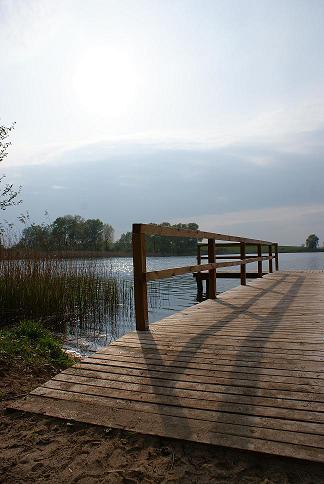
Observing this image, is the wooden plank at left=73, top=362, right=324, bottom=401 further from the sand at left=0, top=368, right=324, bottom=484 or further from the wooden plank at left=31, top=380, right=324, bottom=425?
the sand at left=0, top=368, right=324, bottom=484

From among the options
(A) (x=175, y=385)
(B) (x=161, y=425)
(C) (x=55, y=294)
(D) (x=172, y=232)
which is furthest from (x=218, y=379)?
(C) (x=55, y=294)

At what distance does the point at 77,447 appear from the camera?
187 cm

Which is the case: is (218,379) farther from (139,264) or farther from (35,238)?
(35,238)

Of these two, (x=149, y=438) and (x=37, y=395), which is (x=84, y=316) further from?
(x=149, y=438)

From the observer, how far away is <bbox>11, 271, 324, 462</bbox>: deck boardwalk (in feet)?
6.27

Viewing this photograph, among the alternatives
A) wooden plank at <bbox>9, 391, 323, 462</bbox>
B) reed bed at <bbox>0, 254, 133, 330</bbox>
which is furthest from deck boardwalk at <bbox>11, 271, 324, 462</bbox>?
reed bed at <bbox>0, 254, 133, 330</bbox>

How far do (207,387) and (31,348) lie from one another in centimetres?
283

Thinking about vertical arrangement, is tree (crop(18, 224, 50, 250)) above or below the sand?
above

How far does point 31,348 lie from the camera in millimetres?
4582

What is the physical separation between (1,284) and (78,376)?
17.4ft

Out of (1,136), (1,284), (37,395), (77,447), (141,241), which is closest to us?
(77,447)

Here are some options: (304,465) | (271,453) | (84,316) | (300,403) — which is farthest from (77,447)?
(84,316)

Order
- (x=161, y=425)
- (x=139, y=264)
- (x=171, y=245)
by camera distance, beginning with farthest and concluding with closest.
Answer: (x=171, y=245), (x=139, y=264), (x=161, y=425)

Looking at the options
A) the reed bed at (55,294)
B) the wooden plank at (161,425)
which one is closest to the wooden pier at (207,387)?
the wooden plank at (161,425)
